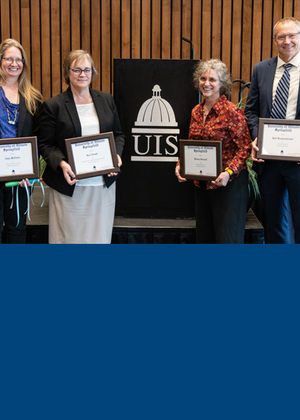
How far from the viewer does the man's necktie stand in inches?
95.7

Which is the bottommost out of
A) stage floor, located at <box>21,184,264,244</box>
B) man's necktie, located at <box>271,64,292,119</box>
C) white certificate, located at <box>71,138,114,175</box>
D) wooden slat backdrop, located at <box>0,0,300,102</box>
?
stage floor, located at <box>21,184,264,244</box>

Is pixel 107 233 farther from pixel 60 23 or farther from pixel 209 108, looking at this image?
pixel 60 23

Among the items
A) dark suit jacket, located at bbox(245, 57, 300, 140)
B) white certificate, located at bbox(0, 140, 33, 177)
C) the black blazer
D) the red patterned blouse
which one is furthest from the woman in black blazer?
dark suit jacket, located at bbox(245, 57, 300, 140)

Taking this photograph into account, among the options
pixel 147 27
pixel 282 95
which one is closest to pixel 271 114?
pixel 282 95

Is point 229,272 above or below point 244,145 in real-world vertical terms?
below

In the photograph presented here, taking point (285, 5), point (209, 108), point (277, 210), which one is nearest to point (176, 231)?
point (277, 210)

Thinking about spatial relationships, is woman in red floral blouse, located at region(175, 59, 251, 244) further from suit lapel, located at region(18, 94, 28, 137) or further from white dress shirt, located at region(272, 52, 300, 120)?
suit lapel, located at region(18, 94, 28, 137)

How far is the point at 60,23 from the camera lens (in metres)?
5.72

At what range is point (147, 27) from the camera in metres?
5.70

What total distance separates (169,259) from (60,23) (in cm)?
566

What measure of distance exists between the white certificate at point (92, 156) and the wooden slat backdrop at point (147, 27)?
3.66 m

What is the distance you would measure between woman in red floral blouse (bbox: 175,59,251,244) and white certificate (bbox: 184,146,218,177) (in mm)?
60

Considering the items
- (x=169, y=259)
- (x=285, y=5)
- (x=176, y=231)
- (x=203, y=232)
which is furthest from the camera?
(x=285, y=5)

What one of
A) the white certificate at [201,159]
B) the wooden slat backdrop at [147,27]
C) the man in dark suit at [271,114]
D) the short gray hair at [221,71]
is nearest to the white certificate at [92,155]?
the white certificate at [201,159]
